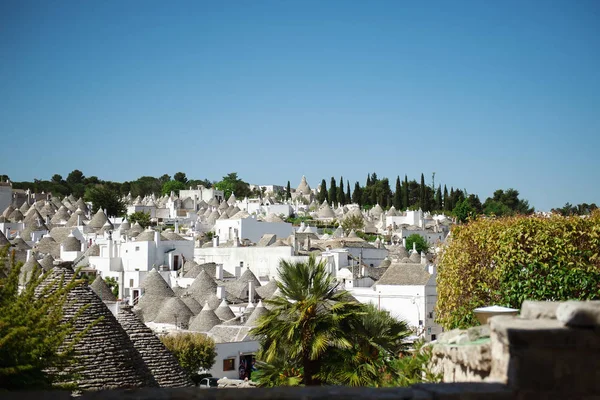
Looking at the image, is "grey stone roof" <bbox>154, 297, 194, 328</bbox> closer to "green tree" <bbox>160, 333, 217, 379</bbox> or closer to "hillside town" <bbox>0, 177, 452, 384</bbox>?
"hillside town" <bbox>0, 177, 452, 384</bbox>

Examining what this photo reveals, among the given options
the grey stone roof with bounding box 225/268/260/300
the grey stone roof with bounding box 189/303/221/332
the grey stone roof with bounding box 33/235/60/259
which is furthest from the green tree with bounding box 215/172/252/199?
the grey stone roof with bounding box 189/303/221/332

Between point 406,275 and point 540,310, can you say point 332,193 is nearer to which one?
point 406,275

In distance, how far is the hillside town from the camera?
33.6m

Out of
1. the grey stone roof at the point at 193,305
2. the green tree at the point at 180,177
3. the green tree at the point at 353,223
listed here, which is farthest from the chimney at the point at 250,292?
the green tree at the point at 180,177

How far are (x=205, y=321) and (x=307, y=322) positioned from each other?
2089cm

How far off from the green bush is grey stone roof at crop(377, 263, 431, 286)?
20760 mm

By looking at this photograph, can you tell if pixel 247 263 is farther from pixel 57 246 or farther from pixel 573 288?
pixel 573 288

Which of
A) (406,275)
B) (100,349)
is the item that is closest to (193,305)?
(406,275)

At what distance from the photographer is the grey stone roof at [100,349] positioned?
10.5 m

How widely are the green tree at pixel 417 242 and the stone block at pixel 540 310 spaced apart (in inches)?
2768

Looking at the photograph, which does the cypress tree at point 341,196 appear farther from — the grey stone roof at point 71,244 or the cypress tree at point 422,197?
the grey stone roof at point 71,244

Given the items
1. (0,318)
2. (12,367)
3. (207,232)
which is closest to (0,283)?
(0,318)

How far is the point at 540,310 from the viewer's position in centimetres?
552

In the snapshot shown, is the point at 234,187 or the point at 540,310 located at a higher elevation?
the point at 234,187
